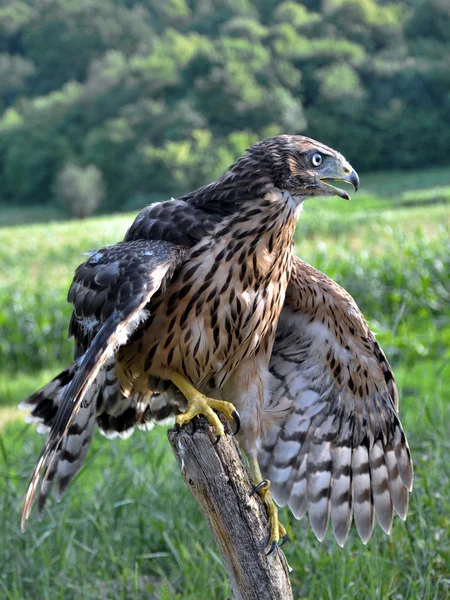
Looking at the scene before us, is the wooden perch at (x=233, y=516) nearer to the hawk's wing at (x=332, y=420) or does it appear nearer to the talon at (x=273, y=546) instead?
the talon at (x=273, y=546)

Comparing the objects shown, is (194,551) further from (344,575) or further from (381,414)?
(381,414)

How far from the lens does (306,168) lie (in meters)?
2.38

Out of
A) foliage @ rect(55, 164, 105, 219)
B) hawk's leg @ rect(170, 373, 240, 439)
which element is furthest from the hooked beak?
foliage @ rect(55, 164, 105, 219)

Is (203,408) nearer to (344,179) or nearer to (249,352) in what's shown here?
(249,352)

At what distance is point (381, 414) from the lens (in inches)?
112

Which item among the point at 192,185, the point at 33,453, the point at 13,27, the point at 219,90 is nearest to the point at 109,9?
the point at 13,27

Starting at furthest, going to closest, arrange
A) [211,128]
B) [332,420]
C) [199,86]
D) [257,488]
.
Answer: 1. [199,86]
2. [211,128]
3. [332,420]
4. [257,488]

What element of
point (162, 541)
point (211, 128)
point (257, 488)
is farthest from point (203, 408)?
point (211, 128)

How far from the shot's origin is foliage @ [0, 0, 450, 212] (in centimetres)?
3756

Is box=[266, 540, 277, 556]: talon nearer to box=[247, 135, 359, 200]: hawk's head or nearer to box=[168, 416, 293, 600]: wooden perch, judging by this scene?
box=[168, 416, 293, 600]: wooden perch

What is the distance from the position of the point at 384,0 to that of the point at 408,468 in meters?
52.4

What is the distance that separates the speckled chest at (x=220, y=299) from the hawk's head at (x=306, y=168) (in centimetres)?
9

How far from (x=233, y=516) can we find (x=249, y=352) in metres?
0.64

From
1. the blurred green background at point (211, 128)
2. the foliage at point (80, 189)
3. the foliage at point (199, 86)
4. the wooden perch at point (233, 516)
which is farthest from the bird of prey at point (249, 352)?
the foliage at point (80, 189)
